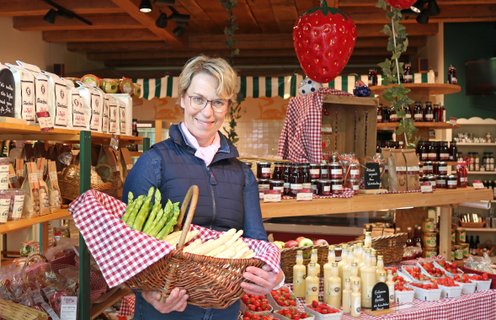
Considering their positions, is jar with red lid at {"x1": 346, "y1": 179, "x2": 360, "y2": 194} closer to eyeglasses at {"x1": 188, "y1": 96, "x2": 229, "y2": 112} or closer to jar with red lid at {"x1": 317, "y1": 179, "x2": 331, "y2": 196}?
jar with red lid at {"x1": 317, "y1": 179, "x2": 331, "y2": 196}

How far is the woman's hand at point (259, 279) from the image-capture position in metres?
1.95

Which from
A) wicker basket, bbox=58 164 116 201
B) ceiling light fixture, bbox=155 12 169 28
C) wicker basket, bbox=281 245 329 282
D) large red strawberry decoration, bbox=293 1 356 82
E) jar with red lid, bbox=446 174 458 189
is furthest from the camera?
ceiling light fixture, bbox=155 12 169 28

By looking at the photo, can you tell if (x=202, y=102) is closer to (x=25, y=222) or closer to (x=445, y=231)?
(x=25, y=222)

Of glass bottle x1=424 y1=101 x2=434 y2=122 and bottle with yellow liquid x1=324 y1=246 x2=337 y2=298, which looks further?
glass bottle x1=424 y1=101 x2=434 y2=122

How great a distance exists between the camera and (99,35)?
9789 millimetres

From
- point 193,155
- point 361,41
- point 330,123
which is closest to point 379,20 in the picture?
point 361,41

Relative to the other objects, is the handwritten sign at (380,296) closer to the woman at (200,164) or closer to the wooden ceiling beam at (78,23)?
the woman at (200,164)

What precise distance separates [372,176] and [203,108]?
1938mm

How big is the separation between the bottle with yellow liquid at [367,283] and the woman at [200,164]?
4.20 ft

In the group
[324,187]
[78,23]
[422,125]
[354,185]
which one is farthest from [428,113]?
[78,23]

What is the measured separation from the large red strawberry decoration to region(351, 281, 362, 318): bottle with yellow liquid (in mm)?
1441

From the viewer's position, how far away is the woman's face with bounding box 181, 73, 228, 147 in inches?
85.6

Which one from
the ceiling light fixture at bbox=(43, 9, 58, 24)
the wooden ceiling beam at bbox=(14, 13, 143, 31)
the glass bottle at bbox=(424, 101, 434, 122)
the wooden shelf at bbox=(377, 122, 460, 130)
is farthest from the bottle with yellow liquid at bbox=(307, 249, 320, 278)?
the wooden ceiling beam at bbox=(14, 13, 143, 31)

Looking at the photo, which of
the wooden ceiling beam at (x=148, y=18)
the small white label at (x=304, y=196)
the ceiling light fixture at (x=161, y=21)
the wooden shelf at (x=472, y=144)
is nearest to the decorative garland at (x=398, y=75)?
the small white label at (x=304, y=196)
